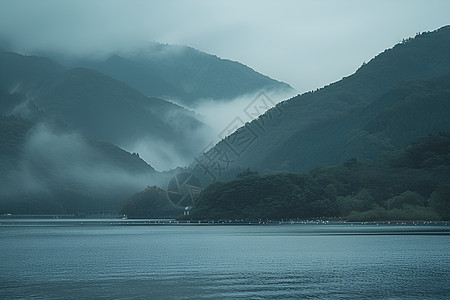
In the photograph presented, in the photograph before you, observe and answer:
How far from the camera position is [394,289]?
259ft

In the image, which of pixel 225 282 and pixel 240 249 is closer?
pixel 225 282

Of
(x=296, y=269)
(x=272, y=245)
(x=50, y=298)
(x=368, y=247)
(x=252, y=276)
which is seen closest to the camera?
(x=50, y=298)

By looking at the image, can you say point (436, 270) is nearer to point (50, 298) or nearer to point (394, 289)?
point (394, 289)

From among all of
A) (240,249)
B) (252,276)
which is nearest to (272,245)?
(240,249)

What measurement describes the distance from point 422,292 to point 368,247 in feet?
239

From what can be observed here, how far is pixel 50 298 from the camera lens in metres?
73.0

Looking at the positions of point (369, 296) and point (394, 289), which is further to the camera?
point (394, 289)

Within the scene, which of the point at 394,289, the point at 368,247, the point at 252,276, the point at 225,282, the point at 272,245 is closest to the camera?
the point at 394,289

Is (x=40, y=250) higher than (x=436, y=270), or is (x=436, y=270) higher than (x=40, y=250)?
(x=40, y=250)

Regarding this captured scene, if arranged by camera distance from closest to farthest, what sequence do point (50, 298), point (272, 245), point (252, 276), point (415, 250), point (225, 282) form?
point (50, 298) → point (225, 282) → point (252, 276) → point (415, 250) → point (272, 245)

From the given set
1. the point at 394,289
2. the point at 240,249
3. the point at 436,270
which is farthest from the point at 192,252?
the point at 394,289

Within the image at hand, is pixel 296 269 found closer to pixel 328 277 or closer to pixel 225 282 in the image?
pixel 328 277

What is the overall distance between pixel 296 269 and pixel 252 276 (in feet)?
40.8

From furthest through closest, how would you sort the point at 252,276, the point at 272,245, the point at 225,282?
the point at 272,245 < the point at 252,276 < the point at 225,282
